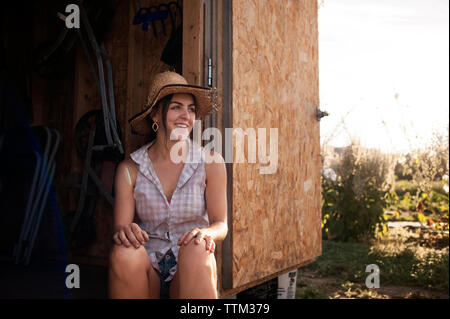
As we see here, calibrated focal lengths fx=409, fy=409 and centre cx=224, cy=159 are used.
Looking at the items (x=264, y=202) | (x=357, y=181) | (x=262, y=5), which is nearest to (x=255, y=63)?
(x=262, y=5)

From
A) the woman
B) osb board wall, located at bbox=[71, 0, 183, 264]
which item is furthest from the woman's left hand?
osb board wall, located at bbox=[71, 0, 183, 264]

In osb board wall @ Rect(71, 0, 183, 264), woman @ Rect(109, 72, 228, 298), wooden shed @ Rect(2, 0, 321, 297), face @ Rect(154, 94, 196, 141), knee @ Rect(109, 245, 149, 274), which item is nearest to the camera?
knee @ Rect(109, 245, 149, 274)

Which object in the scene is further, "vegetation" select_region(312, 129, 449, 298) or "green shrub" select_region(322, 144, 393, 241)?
"green shrub" select_region(322, 144, 393, 241)

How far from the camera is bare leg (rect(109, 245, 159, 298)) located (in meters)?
1.81

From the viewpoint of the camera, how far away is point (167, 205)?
2.21 meters

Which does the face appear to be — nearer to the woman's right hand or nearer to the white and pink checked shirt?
the white and pink checked shirt

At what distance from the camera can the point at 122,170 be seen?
226 cm

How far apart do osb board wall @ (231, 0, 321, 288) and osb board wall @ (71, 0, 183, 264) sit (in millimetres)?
692

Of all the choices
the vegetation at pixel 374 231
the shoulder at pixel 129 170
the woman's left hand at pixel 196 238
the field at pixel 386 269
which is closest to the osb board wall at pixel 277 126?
the shoulder at pixel 129 170

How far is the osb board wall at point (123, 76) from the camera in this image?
11.5 feet

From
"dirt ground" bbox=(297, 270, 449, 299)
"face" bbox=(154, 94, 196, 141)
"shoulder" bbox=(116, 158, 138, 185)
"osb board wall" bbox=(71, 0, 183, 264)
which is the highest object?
"osb board wall" bbox=(71, 0, 183, 264)

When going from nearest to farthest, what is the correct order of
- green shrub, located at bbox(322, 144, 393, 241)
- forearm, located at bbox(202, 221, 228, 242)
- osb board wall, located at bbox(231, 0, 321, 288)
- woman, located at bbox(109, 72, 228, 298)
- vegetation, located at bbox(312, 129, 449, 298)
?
forearm, located at bbox(202, 221, 228, 242), woman, located at bbox(109, 72, 228, 298), osb board wall, located at bbox(231, 0, 321, 288), vegetation, located at bbox(312, 129, 449, 298), green shrub, located at bbox(322, 144, 393, 241)

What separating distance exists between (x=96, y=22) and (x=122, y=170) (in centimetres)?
199

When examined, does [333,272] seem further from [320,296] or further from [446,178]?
[446,178]
